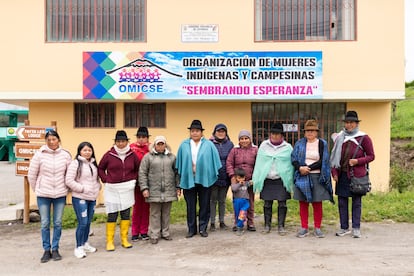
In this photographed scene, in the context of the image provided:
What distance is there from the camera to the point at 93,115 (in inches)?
416

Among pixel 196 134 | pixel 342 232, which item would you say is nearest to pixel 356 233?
pixel 342 232

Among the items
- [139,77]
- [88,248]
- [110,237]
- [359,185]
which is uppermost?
[139,77]

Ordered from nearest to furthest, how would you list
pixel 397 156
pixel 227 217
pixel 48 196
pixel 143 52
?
pixel 48 196 < pixel 227 217 < pixel 143 52 < pixel 397 156

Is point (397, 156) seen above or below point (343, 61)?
below

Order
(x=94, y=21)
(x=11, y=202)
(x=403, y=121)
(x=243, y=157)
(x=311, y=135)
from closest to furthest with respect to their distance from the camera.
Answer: (x=311, y=135) → (x=243, y=157) → (x=94, y=21) → (x=11, y=202) → (x=403, y=121)

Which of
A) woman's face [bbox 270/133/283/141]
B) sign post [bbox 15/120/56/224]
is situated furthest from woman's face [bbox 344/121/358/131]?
sign post [bbox 15/120/56/224]

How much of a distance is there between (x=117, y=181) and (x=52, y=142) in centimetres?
106

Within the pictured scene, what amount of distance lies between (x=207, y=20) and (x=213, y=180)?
4894 mm

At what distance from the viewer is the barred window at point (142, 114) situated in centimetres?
1052

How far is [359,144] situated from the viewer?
6445 millimetres

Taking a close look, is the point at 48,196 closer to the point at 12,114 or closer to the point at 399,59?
the point at 399,59

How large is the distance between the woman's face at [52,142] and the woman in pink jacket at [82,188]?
1.01 feet

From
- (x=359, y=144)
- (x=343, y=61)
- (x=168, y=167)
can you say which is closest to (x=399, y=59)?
(x=343, y=61)

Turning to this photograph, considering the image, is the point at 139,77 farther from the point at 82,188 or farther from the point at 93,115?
the point at 82,188
